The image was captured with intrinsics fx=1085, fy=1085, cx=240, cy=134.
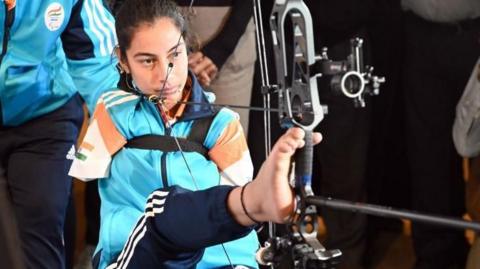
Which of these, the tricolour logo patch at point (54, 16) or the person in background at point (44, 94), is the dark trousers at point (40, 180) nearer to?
the person in background at point (44, 94)

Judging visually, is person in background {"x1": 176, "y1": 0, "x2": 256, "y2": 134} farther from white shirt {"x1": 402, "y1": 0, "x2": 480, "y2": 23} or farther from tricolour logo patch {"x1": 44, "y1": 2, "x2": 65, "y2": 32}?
white shirt {"x1": 402, "y1": 0, "x2": 480, "y2": 23}

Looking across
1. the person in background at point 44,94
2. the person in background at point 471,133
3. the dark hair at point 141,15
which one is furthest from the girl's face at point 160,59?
the person in background at point 471,133

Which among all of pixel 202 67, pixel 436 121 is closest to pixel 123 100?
pixel 202 67

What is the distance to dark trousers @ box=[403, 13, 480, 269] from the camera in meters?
2.36

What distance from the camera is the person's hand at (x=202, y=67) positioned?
6.79 feet

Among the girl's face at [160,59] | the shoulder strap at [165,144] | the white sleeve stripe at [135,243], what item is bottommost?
the white sleeve stripe at [135,243]

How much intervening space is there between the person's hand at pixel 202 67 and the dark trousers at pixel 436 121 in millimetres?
528

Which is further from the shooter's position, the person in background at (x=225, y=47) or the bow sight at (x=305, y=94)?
the person in background at (x=225, y=47)

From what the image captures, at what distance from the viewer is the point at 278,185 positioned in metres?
1.35

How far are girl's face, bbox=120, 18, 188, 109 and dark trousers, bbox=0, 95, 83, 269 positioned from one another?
35cm

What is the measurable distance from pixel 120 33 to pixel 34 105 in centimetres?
34

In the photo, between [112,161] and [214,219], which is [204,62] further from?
[214,219]

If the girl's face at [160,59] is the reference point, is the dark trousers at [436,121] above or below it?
below

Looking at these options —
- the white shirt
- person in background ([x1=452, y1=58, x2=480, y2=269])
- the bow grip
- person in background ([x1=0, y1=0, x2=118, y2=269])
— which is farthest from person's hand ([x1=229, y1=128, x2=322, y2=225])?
the white shirt
